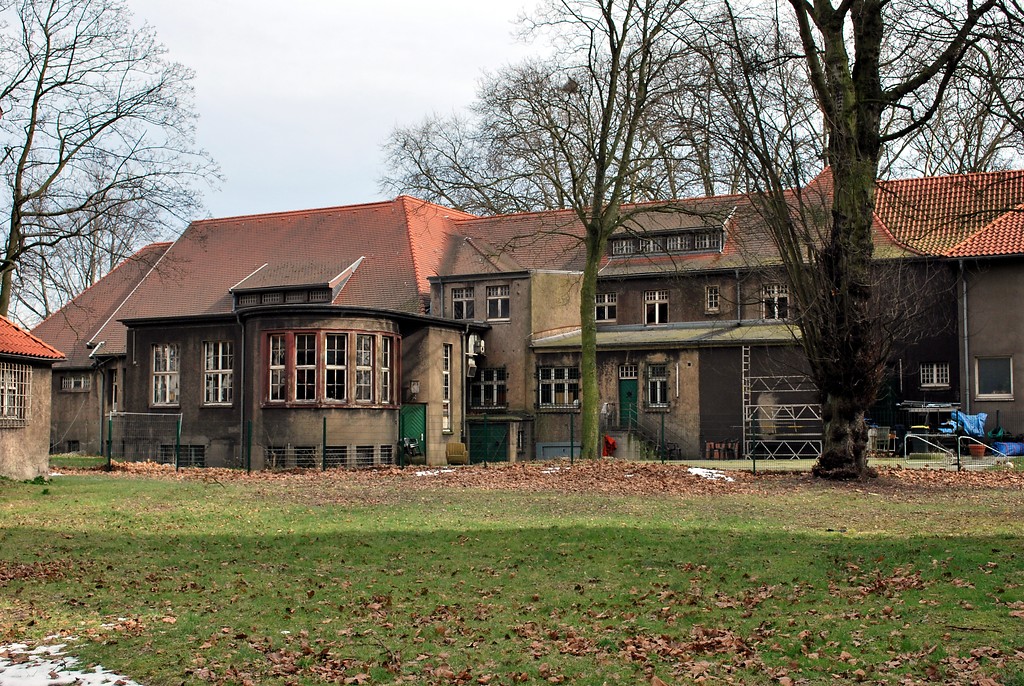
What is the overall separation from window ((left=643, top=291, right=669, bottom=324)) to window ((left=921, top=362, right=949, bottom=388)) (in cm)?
941

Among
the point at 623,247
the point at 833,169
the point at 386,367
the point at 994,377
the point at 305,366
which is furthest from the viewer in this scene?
the point at 623,247

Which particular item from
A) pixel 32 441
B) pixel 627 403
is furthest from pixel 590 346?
pixel 32 441

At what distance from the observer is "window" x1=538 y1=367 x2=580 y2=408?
40.9 meters

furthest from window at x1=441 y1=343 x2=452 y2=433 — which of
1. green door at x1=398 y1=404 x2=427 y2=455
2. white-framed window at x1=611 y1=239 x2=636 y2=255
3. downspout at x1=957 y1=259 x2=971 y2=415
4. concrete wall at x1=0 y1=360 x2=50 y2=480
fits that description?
downspout at x1=957 y1=259 x2=971 y2=415

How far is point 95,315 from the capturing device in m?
47.7

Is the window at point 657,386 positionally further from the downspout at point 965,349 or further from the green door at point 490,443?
the downspout at point 965,349

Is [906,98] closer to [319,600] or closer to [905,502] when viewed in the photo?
[905,502]

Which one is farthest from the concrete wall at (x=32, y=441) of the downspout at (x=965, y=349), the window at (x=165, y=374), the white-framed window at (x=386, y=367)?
the downspout at (x=965, y=349)

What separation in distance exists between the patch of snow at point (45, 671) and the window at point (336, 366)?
23521 millimetres

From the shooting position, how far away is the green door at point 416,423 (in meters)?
36.2

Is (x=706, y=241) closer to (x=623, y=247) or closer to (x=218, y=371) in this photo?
(x=623, y=247)

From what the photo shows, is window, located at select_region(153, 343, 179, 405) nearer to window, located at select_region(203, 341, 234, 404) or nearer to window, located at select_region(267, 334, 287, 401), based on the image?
window, located at select_region(203, 341, 234, 404)

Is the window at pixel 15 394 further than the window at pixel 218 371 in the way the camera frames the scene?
No

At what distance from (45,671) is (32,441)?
18681mm
